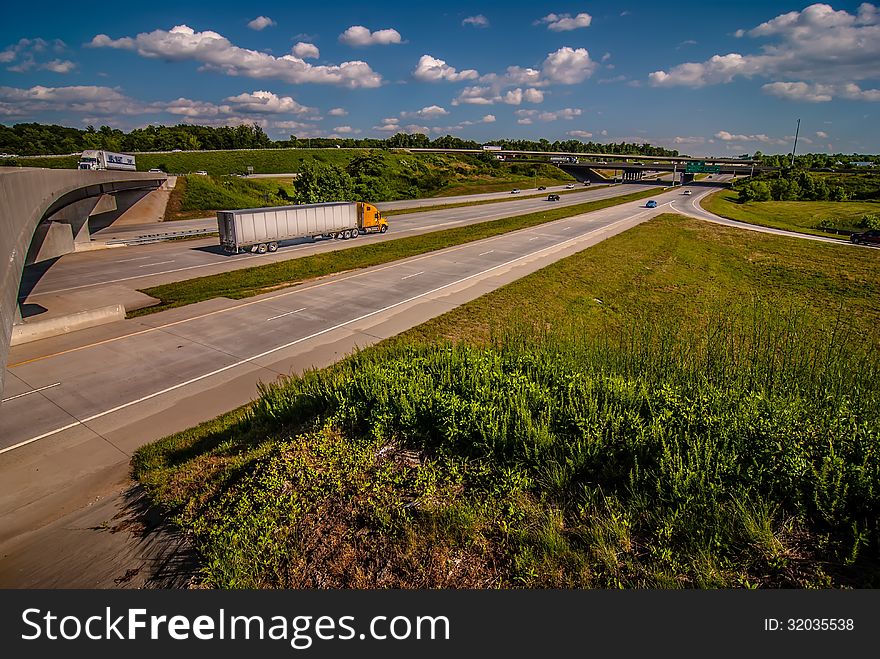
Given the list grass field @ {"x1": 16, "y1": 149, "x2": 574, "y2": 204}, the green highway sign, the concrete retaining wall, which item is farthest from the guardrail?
the green highway sign

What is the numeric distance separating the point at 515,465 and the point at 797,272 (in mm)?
34603

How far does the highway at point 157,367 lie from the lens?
10.6 metres

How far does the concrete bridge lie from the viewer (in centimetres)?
795

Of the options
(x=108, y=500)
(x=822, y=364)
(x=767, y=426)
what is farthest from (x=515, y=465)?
(x=108, y=500)

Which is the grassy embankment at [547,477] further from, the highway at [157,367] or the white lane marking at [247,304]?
the white lane marking at [247,304]

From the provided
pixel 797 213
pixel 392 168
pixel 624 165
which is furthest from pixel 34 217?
pixel 624 165

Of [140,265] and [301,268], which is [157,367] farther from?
[140,265]

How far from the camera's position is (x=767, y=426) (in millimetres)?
6074

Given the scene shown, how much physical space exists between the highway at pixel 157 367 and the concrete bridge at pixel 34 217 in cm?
284

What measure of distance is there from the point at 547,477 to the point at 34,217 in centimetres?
1625

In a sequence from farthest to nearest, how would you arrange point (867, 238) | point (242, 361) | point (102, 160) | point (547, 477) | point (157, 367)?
1. point (867, 238)
2. point (102, 160)
3. point (242, 361)
4. point (157, 367)
5. point (547, 477)

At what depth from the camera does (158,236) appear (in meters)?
41.4

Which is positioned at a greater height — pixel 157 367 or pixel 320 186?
pixel 320 186

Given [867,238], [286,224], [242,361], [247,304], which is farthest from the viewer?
[867,238]
